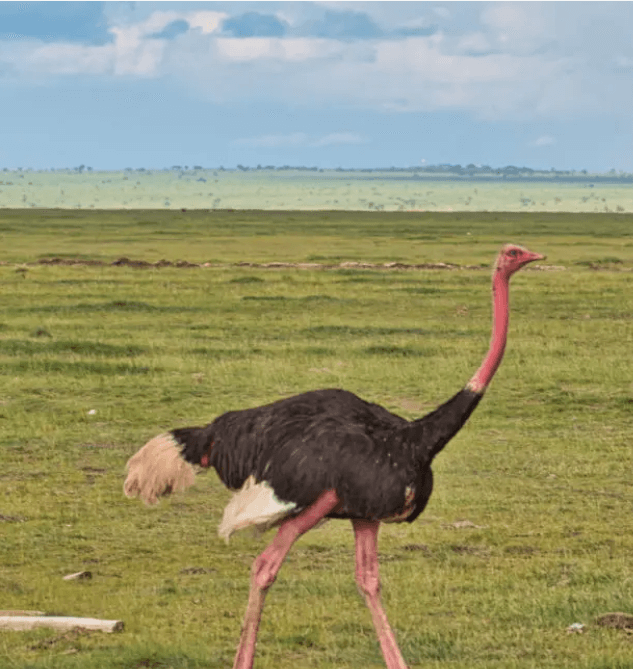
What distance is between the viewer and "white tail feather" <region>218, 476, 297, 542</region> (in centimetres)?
731

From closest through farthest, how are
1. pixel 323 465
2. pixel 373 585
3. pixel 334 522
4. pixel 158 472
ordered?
1. pixel 323 465
2. pixel 373 585
3. pixel 158 472
4. pixel 334 522

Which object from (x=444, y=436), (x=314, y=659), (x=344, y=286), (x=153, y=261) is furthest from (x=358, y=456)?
(x=153, y=261)

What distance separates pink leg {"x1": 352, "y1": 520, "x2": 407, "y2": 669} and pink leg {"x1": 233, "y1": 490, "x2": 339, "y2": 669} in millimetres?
304

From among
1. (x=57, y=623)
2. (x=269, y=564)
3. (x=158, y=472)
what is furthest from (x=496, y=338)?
(x=57, y=623)

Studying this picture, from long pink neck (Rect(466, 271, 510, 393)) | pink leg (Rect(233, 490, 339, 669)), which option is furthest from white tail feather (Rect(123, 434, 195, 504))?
long pink neck (Rect(466, 271, 510, 393))

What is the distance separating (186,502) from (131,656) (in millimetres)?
4382

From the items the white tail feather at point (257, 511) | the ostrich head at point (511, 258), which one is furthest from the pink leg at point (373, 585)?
the ostrich head at point (511, 258)

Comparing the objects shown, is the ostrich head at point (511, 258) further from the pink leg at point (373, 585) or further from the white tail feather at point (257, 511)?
the white tail feather at point (257, 511)

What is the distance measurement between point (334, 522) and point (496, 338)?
4748 mm

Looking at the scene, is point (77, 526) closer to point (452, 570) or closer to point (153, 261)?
point (452, 570)

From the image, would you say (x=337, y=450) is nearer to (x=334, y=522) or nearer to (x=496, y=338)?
(x=496, y=338)

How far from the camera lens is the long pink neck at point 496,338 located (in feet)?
24.6

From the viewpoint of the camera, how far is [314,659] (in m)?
8.30

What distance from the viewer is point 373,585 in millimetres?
7496
